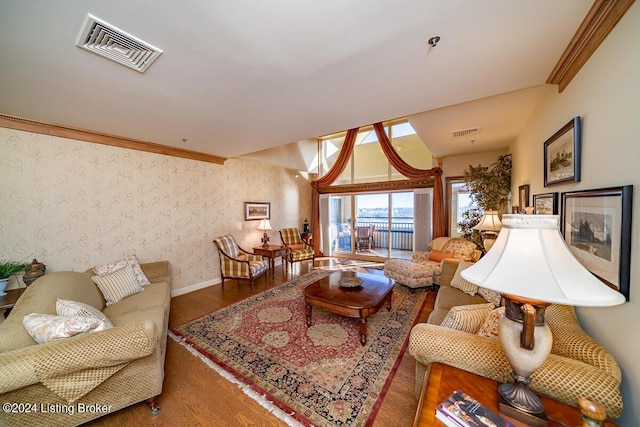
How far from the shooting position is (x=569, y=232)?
148cm

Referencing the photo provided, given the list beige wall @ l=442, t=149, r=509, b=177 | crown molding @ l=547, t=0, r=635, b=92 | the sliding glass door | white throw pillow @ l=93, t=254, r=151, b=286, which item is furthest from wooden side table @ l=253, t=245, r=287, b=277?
crown molding @ l=547, t=0, r=635, b=92

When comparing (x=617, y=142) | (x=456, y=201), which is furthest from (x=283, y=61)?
(x=456, y=201)

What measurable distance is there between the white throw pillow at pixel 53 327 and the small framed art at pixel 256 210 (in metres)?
3.38

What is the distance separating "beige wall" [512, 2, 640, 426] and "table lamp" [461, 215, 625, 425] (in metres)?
0.45

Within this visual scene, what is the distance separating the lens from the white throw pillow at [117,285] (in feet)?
7.86

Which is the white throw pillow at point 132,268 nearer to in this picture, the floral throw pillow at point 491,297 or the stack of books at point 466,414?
the stack of books at point 466,414

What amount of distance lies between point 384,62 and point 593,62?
1.18m

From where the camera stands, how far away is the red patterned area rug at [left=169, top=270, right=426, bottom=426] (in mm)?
1571

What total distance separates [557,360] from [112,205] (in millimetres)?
4467

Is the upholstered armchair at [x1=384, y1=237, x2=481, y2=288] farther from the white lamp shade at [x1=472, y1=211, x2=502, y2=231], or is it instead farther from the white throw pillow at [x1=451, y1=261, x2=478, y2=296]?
the white throw pillow at [x1=451, y1=261, x2=478, y2=296]

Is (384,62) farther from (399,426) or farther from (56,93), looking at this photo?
(56,93)

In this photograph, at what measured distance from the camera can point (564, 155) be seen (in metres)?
1.59

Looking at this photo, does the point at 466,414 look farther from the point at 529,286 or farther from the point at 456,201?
the point at 456,201

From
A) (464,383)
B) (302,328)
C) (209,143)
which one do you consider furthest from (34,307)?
(464,383)
